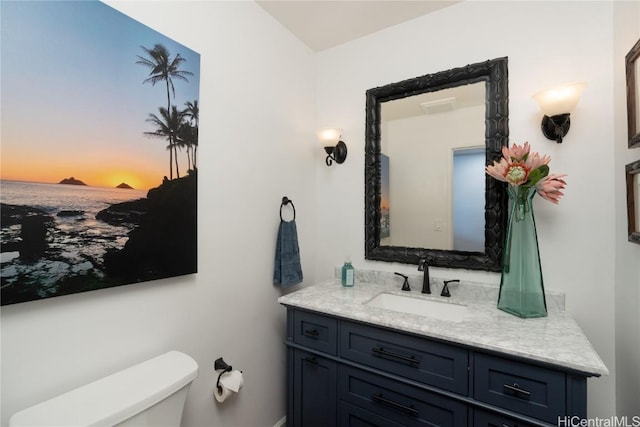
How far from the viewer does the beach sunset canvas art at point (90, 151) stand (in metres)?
0.81

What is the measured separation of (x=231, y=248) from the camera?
1.48 metres

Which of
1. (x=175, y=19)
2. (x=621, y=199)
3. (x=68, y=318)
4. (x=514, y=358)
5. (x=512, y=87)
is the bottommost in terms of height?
(x=514, y=358)

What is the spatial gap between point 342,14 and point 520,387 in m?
1.99

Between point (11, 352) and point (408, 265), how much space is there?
169 centimetres

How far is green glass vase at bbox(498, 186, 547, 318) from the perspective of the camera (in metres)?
1.23

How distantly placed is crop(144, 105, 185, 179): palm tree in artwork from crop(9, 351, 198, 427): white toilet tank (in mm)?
746

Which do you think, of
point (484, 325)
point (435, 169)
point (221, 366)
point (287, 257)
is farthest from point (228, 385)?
point (435, 169)

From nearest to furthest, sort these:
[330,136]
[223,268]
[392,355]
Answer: [392,355] < [223,268] < [330,136]

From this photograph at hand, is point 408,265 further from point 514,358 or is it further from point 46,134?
point 46,134

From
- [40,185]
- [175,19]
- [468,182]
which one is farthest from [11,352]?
[468,182]

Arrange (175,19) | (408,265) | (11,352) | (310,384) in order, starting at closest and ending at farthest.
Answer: (11,352) → (175,19) → (310,384) → (408,265)

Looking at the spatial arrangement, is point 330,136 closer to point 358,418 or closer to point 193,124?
point 193,124

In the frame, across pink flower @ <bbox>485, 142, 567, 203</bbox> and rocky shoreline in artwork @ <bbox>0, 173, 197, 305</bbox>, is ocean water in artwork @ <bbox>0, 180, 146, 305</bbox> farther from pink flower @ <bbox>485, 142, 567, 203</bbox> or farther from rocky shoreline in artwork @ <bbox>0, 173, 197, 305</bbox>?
pink flower @ <bbox>485, 142, 567, 203</bbox>

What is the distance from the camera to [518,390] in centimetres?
96
